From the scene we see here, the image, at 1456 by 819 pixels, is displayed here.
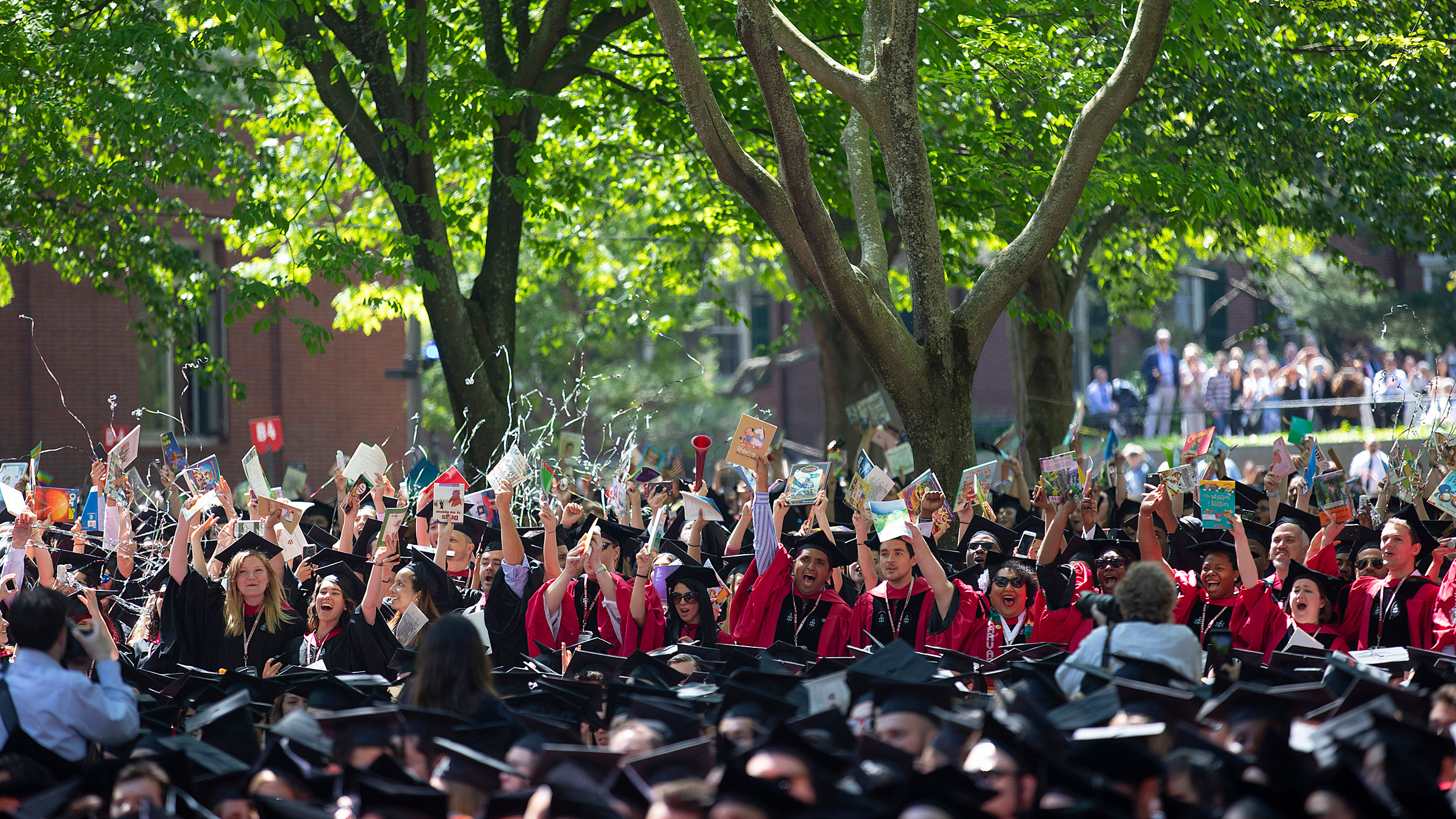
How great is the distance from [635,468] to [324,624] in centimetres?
403

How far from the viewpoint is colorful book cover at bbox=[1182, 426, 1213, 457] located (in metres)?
8.70

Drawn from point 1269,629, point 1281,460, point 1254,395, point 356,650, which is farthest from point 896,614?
point 1254,395

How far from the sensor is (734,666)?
17.9 feet

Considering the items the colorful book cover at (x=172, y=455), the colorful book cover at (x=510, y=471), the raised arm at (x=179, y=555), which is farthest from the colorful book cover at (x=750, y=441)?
the colorful book cover at (x=172, y=455)

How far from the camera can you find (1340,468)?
9367mm

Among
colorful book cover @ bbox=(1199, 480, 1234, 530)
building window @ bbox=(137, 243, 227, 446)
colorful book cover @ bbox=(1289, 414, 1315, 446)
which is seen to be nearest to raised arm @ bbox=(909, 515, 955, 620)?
colorful book cover @ bbox=(1199, 480, 1234, 530)

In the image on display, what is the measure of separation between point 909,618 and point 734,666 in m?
1.46

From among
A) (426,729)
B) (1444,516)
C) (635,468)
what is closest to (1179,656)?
(426,729)

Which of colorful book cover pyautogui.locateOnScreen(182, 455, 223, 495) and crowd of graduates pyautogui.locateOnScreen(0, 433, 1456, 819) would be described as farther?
colorful book cover pyautogui.locateOnScreen(182, 455, 223, 495)

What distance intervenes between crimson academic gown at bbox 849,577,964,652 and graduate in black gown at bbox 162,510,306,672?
9.38 ft

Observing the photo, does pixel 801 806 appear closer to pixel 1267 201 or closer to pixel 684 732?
pixel 684 732

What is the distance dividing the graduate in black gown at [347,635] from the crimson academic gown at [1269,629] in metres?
4.17

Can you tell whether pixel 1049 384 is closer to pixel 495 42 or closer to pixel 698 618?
pixel 495 42

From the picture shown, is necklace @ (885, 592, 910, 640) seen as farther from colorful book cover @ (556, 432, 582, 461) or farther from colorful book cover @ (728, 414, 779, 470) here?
colorful book cover @ (556, 432, 582, 461)
